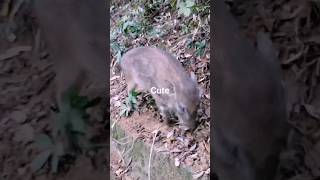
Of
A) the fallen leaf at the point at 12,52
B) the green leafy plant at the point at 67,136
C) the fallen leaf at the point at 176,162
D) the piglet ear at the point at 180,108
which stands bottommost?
the fallen leaf at the point at 176,162

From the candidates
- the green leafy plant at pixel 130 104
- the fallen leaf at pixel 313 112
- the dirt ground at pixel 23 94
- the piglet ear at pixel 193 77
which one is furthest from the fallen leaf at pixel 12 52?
the fallen leaf at pixel 313 112

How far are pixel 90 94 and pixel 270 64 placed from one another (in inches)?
13.8

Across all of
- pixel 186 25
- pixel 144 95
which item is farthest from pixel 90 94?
pixel 186 25

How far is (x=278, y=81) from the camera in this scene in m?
1.34

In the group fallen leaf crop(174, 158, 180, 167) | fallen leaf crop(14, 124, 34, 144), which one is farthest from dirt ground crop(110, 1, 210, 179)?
fallen leaf crop(14, 124, 34, 144)

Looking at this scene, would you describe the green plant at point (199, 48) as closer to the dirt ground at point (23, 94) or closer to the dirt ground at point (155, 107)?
the dirt ground at point (155, 107)

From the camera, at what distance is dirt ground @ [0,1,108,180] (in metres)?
1.33

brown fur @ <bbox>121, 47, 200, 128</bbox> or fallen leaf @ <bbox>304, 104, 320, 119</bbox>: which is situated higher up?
brown fur @ <bbox>121, 47, 200, 128</bbox>

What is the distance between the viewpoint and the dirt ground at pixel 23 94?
1.33 m

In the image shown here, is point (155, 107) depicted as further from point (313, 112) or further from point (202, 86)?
point (313, 112)

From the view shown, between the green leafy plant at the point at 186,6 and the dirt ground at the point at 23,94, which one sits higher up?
the green leafy plant at the point at 186,6

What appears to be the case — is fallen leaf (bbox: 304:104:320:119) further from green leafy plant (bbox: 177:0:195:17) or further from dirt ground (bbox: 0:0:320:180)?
green leafy plant (bbox: 177:0:195:17)

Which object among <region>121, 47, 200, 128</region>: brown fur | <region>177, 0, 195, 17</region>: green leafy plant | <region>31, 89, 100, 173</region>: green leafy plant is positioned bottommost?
<region>31, 89, 100, 173</region>: green leafy plant

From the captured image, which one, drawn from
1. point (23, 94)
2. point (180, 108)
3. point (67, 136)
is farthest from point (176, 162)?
point (23, 94)
